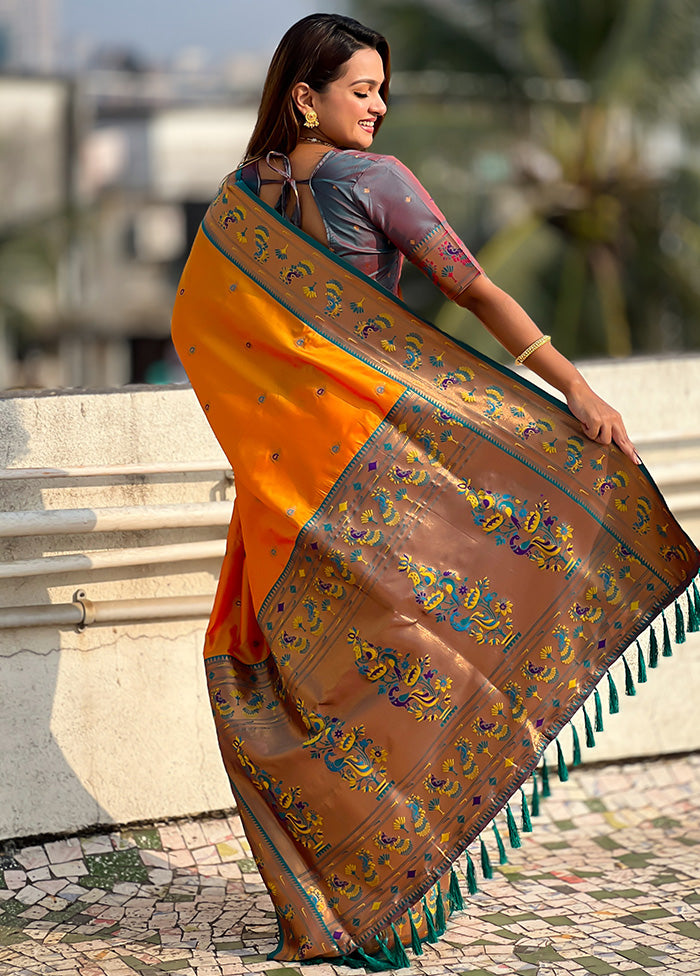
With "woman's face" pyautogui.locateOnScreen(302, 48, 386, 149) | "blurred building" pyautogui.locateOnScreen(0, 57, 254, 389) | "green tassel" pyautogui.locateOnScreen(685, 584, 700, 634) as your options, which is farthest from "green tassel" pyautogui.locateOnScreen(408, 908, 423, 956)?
"blurred building" pyautogui.locateOnScreen(0, 57, 254, 389)

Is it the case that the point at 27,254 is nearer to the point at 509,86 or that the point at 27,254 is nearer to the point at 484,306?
the point at 509,86

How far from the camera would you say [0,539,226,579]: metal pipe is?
3.05m

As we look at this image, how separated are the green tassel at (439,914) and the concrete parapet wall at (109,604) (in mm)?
841

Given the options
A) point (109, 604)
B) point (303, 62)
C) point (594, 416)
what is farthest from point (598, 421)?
point (109, 604)

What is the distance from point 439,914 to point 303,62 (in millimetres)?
1769

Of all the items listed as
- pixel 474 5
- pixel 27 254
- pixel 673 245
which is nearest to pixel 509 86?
pixel 474 5

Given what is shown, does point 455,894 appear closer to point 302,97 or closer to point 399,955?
point 399,955

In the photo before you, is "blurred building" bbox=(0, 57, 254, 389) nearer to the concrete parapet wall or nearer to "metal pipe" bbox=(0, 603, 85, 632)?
the concrete parapet wall

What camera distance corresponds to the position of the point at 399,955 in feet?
8.54

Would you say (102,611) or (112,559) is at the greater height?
(112,559)

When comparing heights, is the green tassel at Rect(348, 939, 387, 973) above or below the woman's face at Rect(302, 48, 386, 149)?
below

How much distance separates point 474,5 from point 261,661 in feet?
50.7

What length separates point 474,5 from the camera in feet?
54.5

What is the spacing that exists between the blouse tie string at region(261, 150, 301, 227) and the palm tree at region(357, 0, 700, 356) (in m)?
12.1
